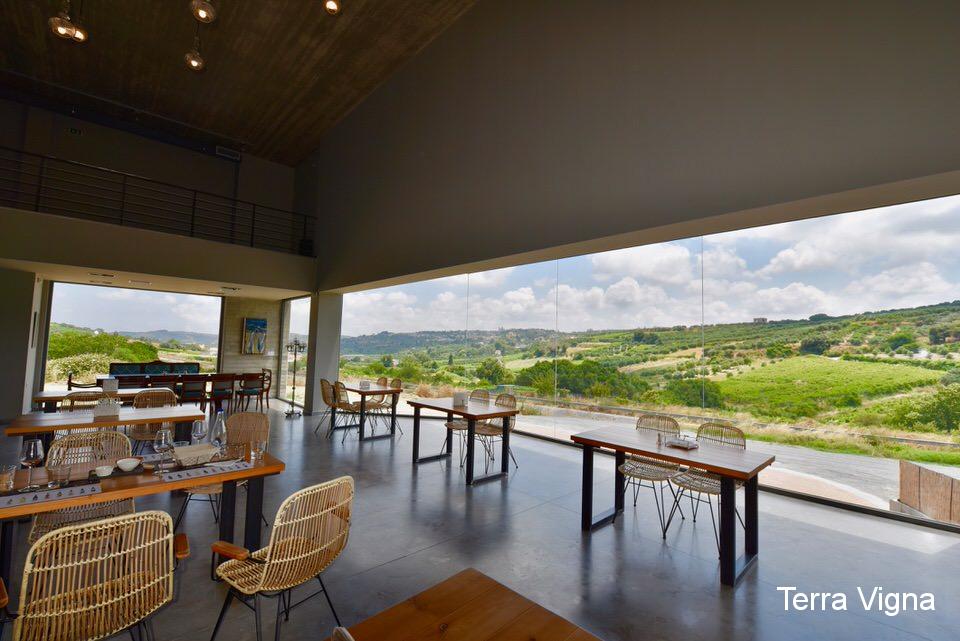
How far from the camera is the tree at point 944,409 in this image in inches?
152

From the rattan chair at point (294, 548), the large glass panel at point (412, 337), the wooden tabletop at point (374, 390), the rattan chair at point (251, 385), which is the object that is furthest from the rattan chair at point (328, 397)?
the rattan chair at point (294, 548)

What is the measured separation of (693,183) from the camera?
11.2 feet

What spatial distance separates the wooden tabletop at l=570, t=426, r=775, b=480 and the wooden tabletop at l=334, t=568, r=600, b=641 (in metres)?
2.02

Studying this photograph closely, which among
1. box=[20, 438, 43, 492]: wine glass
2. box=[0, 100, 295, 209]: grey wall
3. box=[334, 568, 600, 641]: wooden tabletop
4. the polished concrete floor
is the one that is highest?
box=[0, 100, 295, 209]: grey wall

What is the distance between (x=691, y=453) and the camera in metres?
3.11

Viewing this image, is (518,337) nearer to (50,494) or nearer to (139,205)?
(50,494)

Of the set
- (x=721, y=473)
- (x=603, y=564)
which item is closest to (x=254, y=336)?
(x=603, y=564)

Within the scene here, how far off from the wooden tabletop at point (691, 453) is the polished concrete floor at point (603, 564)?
74cm

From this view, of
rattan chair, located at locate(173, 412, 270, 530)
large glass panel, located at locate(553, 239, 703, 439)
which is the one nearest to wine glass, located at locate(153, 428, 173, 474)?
rattan chair, located at locate(173, 412, 270, 530)

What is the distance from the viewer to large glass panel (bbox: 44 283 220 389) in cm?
855

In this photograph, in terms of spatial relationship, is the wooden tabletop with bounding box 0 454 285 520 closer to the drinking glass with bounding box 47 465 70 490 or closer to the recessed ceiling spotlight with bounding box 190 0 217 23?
the drinking glass with bounding box 47 465 70 490

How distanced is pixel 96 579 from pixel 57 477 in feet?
3.27

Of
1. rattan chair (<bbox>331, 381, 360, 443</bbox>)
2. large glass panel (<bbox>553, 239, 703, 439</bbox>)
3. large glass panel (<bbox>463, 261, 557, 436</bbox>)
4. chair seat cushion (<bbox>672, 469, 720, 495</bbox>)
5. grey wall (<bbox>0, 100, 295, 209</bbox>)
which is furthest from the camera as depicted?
grey wall (<bbox>0, 100, 295, 209</bbox>)

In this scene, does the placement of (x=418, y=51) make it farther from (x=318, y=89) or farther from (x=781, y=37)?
(x=781, y=37)
